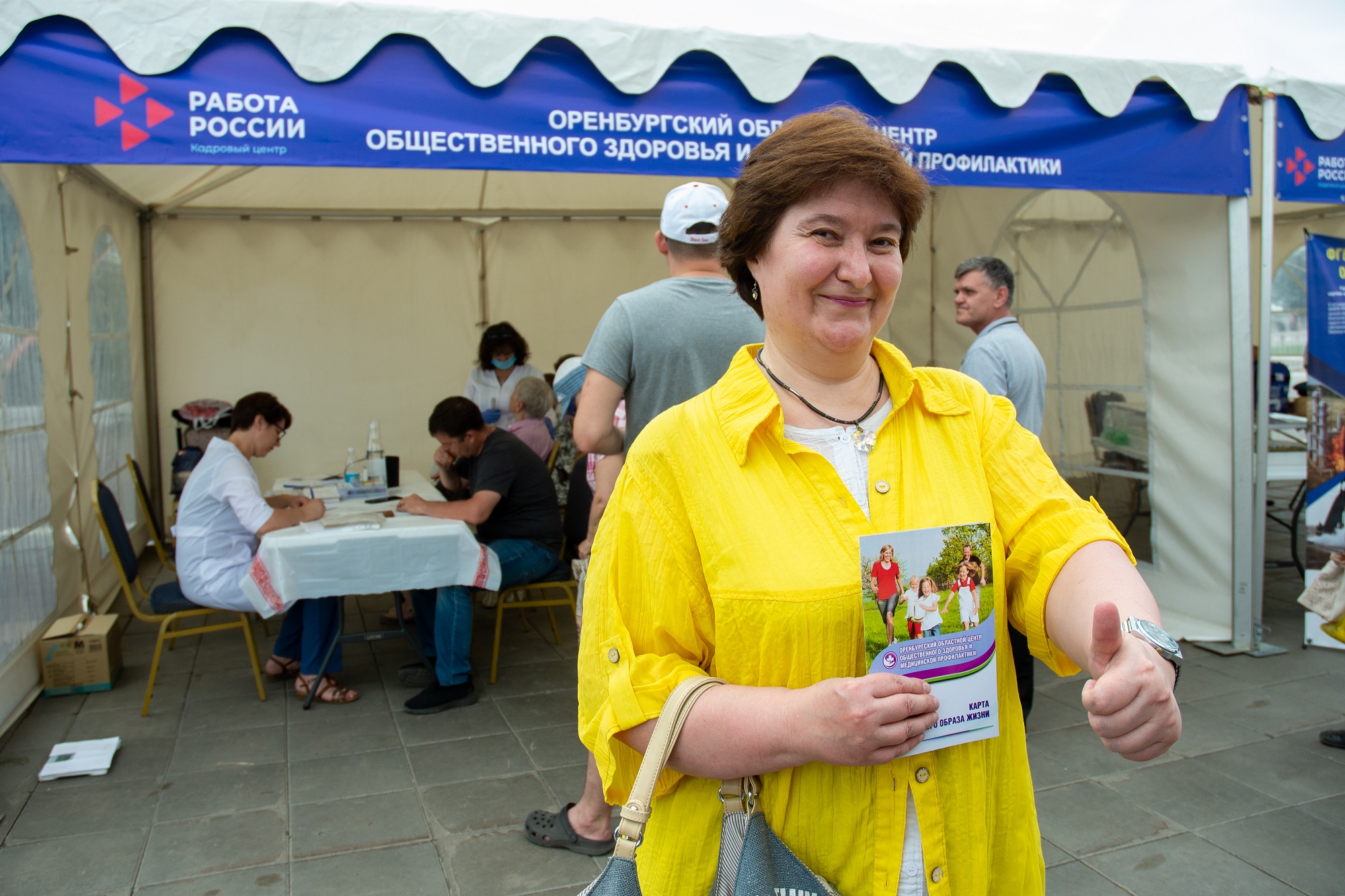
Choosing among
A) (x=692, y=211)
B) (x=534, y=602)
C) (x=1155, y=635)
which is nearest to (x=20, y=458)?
(x=534, y=602)

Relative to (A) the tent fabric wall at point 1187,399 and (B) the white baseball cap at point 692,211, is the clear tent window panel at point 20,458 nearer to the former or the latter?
(B) the white baseball cap at point 692,211

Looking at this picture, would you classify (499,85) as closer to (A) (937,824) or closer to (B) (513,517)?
(B) (513,517)

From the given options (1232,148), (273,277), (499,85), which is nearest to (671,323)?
(499,85)

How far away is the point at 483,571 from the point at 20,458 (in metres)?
2.19

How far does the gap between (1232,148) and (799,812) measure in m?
4.20

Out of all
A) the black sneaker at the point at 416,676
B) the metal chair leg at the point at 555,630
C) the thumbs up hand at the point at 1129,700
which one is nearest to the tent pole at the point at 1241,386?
the metal chair leg at the point at 555,630

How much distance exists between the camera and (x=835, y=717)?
0.91 m

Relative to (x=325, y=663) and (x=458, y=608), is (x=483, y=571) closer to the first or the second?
(x=458, y=608)

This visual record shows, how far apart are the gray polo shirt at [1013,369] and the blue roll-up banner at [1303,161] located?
1665 millimetres

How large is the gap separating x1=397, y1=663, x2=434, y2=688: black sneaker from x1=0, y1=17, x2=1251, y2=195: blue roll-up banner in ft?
8.15

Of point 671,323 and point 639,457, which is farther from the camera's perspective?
point 671,323

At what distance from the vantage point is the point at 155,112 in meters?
2.68

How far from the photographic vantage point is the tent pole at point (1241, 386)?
435cm

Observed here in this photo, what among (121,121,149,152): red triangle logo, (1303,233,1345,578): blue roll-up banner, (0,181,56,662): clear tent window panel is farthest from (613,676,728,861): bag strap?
(1303,233,1345,578): blue roll-up banner
